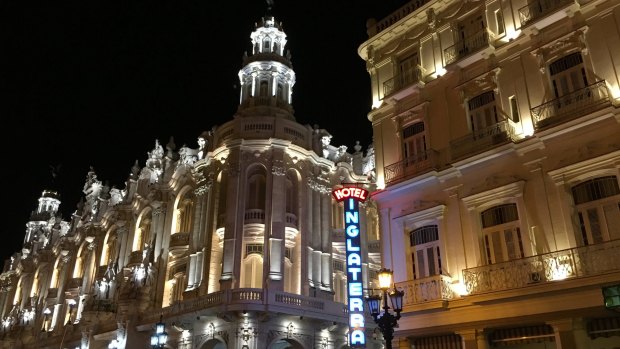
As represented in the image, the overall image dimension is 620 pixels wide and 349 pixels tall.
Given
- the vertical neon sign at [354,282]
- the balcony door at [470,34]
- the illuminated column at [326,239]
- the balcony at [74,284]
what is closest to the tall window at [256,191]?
the illuminated column at [326,239]

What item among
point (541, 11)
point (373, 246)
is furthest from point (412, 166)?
point (373, 246)

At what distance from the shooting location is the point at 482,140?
17281 millimetres

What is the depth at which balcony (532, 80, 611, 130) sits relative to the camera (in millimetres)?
14805

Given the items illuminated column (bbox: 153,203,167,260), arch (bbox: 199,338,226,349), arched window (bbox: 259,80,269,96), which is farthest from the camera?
arched window (bbox: 259,80,269,96)

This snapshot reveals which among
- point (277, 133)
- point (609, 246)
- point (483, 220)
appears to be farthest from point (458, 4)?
point (277, 133)

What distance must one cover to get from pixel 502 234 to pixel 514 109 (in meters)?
4.06

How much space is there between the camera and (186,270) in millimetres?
34500

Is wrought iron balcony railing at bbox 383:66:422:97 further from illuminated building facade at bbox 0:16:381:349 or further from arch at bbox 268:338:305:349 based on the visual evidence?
arch at bbox 268:338:305:349

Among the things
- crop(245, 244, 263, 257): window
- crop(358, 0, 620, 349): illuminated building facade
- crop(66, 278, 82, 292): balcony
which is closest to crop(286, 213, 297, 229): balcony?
crop(245, 244, 263, 257): window

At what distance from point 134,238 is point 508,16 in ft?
107

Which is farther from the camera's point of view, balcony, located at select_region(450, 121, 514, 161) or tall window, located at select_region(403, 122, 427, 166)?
tall window, located at select_region(403, 122, 427, 166)

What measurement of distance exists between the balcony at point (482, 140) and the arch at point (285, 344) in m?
16.2

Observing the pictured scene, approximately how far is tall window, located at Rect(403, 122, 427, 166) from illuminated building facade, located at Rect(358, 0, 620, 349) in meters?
0.05

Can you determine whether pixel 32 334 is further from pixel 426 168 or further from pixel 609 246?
pixel 609 246
